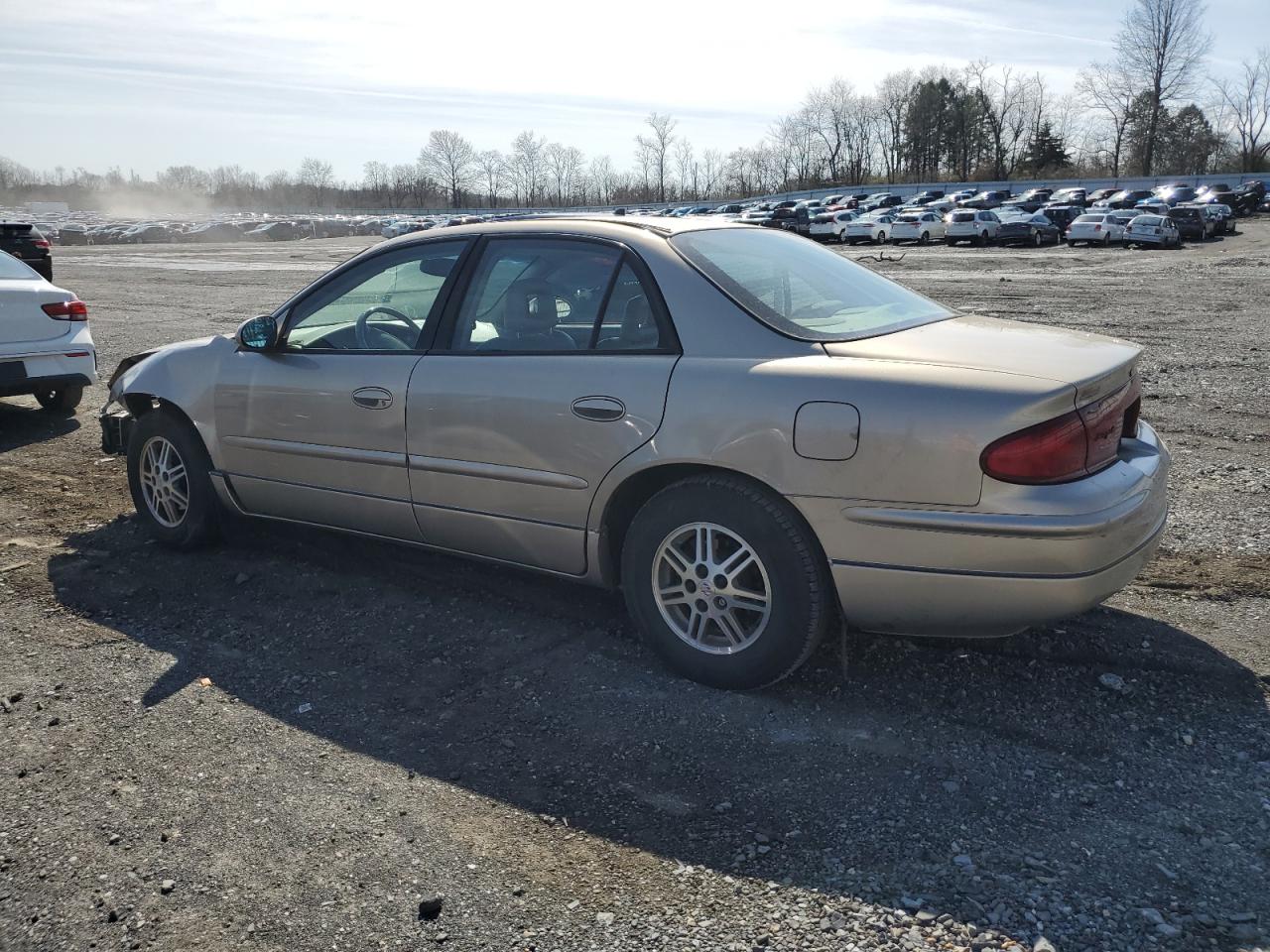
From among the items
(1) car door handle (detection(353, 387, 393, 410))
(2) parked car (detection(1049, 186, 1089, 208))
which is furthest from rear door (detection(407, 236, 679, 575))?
(2) parked car (detection(1049, 186, 1089, 208))

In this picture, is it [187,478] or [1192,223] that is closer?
[187,478]

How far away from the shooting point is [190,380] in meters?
5.13

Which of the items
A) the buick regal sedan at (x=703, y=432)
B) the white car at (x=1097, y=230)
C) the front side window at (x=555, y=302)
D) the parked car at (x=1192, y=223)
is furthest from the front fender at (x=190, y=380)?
the parked car at (x=1192, y=223)

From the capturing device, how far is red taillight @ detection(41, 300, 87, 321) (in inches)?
319

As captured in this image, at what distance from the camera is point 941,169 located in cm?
10875

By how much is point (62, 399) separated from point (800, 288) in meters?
7.44

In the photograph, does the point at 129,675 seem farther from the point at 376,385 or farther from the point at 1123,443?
the point at 1123,443

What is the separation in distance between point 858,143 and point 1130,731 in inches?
4808

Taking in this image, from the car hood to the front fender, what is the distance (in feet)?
10.3

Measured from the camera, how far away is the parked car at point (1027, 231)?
40.4m

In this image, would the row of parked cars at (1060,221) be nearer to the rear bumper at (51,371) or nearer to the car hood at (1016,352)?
the rear bumper at (51,371)

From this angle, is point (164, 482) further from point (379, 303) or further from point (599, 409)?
point (599, 409)

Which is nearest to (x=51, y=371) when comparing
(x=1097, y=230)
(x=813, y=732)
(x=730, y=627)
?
(x=730, y=627)

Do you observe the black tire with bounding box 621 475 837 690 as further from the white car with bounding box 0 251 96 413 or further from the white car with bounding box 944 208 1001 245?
the white car with bounding box 944 208 1001 245
